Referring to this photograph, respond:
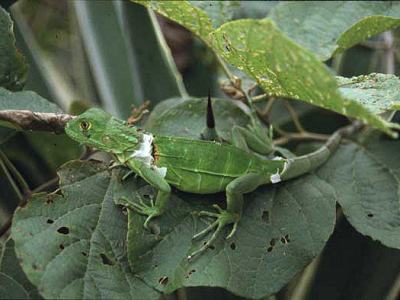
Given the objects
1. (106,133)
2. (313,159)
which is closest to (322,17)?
(313,159)

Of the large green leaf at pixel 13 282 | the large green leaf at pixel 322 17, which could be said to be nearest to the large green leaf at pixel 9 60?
the large green leaf at pixel 13 282

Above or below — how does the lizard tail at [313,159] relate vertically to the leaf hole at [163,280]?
above

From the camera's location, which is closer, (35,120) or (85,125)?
(35,120)

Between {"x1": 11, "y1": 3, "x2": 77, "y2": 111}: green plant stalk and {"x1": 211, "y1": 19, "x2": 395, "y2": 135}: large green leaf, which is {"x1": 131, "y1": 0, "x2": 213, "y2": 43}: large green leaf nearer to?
{"x1": 211, "y1": 19, "x2": 395, "y2": 135}: large green leaf

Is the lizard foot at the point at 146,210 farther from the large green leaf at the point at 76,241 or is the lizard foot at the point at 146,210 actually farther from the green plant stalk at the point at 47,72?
the green plant stalk at the point at 47,72

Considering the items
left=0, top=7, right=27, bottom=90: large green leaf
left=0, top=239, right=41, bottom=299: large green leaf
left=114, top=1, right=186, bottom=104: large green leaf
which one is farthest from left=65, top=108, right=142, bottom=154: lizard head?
left=114, top=1, right=186, bottom=104: large green leaf

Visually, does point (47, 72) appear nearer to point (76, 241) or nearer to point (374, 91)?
point (76, 241)
